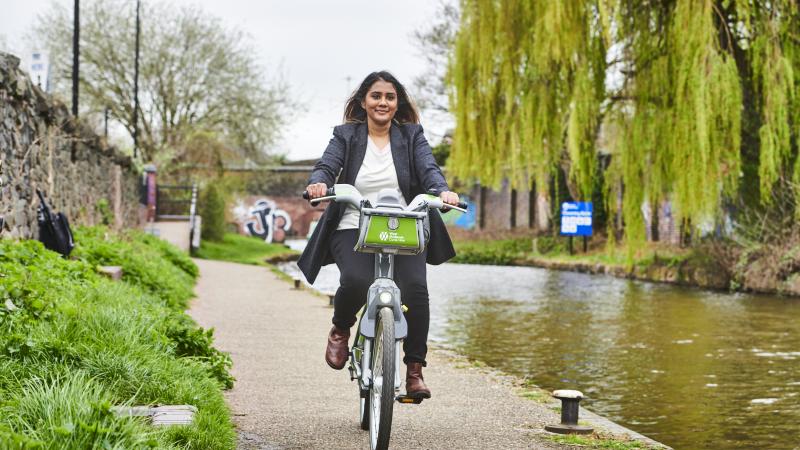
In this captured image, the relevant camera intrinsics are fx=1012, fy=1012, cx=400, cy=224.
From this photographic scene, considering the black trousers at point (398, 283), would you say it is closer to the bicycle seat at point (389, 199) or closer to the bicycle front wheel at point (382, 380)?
the bicycle front wheel at point (382, 380)

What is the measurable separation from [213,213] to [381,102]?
28.6 meters

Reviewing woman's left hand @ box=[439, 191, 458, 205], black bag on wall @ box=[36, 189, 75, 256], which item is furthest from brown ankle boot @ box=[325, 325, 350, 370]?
black bag on wall @ box=[36, 189, 75, 256]

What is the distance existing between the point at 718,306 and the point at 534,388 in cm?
871

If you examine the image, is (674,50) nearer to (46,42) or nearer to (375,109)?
(375,109)

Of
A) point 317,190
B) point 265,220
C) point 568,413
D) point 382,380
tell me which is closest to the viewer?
point 382,380

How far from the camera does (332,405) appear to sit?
18.4 feet

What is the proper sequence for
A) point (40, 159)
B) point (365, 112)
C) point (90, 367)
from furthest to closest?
point (40, 159)
point (365, 112)
point (90, 367)

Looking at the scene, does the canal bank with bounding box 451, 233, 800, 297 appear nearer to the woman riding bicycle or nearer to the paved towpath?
the paved towpath

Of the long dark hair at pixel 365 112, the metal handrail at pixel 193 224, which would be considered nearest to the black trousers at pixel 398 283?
the long dark hair at pixel 365 112

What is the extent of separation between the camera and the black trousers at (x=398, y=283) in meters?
4.45

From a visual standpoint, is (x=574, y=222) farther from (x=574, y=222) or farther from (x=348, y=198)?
(x=348, y=198)

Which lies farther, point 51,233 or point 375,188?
point 51,233

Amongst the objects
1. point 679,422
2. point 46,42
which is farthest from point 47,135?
point 46,42

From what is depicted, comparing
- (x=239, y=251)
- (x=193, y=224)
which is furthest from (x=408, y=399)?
(x=239, y=251)
